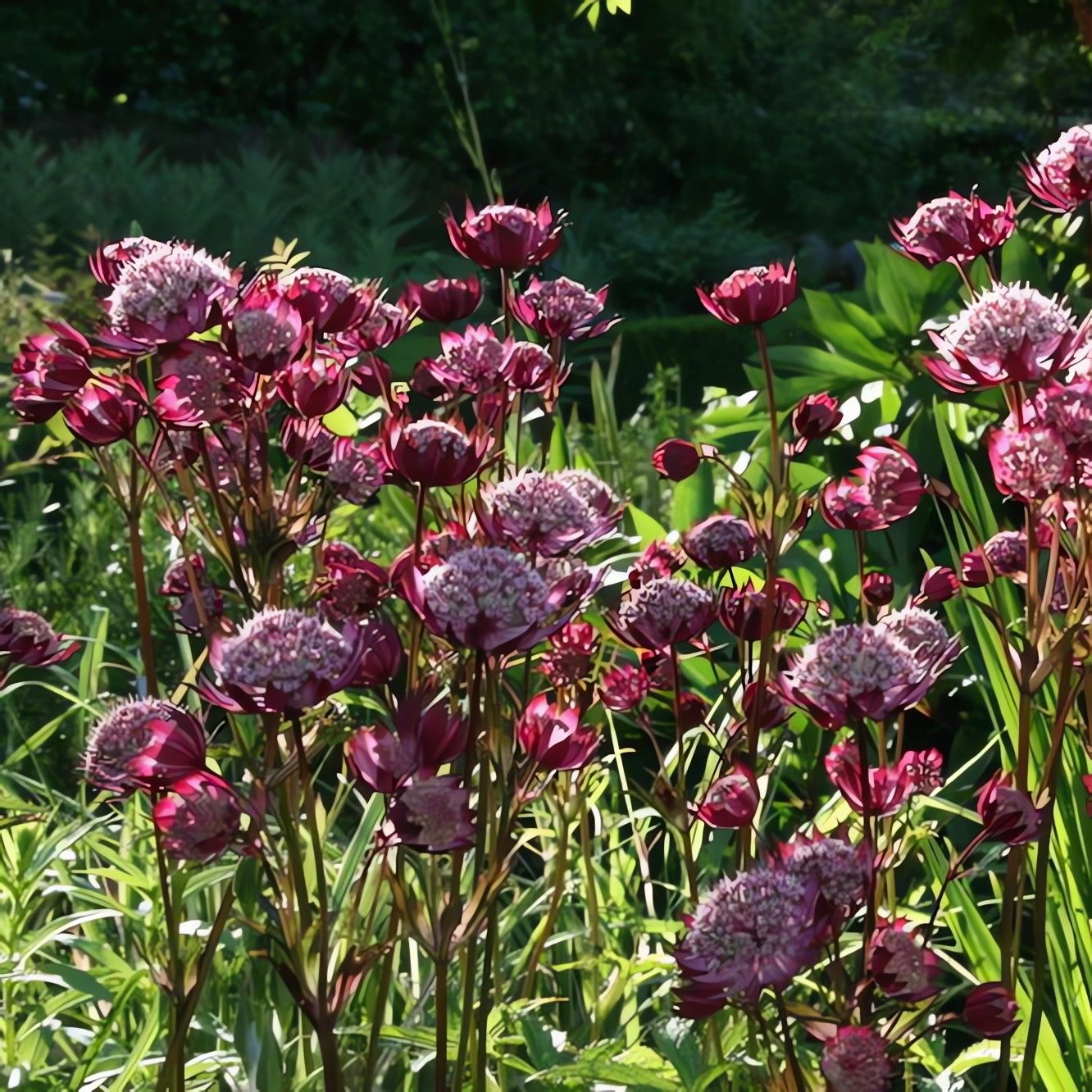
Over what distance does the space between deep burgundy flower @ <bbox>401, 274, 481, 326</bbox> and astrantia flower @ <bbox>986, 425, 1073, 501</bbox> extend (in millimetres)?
501

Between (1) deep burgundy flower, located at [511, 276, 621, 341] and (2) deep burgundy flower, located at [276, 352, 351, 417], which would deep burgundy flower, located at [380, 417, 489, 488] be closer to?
(2) deep burgundy flower, located at [276, 352, 351, 417]

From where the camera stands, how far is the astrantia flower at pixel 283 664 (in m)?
0.95

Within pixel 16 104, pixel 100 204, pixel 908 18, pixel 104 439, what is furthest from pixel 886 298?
pixel 908 18

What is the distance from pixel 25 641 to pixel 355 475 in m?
0.31

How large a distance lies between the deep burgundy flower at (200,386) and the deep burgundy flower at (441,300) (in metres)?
0.30

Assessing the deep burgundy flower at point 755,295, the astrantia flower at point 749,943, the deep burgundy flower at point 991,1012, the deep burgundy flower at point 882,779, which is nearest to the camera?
the astrantia flower at point 749,943

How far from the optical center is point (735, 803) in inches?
46.5

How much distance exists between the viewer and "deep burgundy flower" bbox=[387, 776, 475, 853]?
992 mm

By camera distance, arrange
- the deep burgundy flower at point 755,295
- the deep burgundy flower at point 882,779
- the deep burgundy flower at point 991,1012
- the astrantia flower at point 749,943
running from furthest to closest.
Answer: the deep burgundy flower at point 755,295
the deep burgundy flower at point 882,779
the deep burgundy flower at point 991,1012
the astrantia flower at point 749,943

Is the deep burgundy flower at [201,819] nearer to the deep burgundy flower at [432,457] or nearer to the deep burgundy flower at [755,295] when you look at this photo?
the deep burgundy flower at [432,457]

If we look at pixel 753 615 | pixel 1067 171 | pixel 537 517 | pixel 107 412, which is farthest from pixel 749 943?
pixel 1067 171

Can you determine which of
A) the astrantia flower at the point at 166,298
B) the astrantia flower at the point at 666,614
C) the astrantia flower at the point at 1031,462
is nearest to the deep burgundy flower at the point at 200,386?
the astrantia flower at the point at 166,298

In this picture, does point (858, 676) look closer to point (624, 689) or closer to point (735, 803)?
point (735, 803)

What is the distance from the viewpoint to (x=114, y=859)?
5.64 ft
